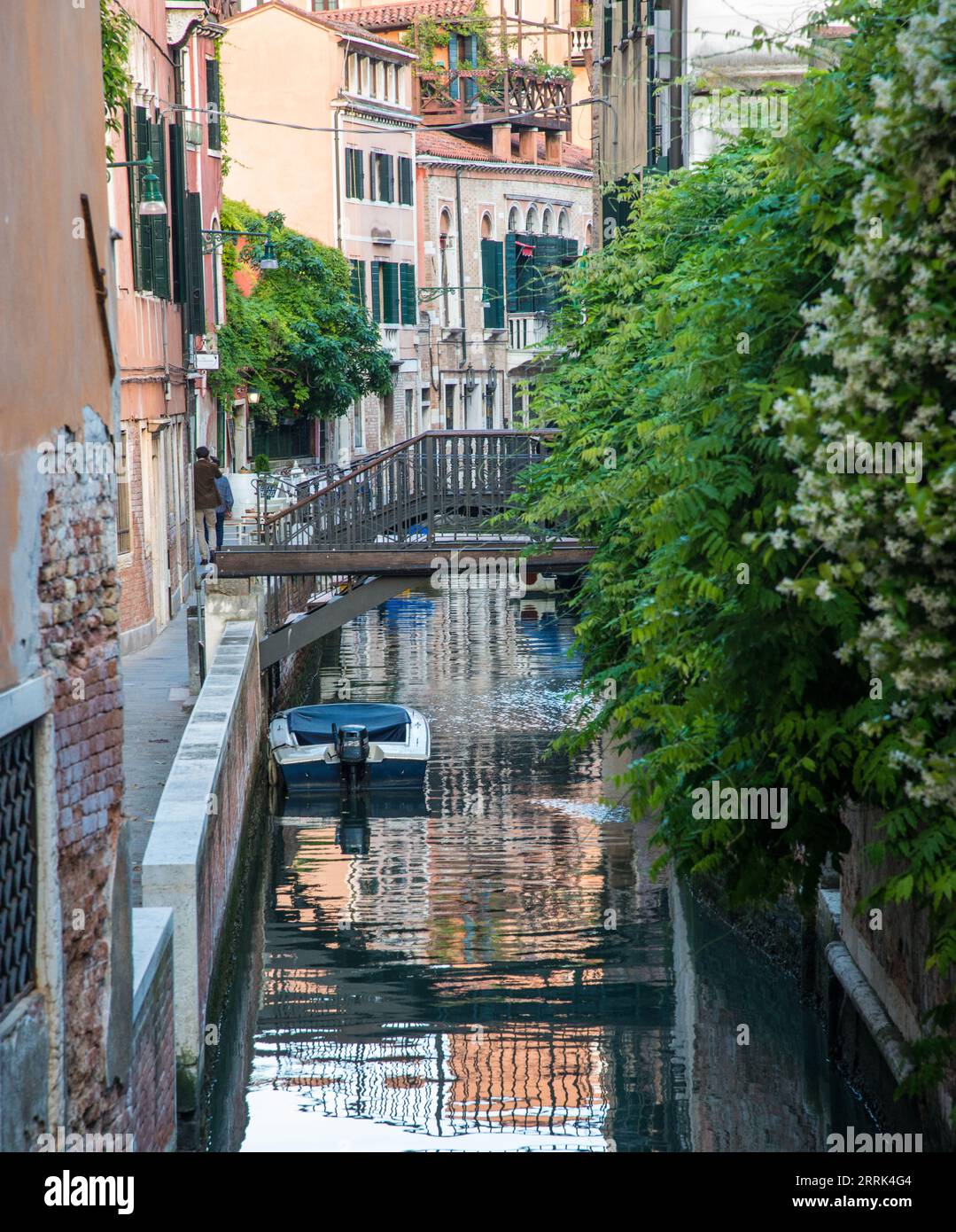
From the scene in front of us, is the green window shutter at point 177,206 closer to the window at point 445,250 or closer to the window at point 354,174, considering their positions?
the window at point 354,174

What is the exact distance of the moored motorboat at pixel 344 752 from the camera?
21.3 metres

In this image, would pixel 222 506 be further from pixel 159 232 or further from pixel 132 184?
pixel 132 184

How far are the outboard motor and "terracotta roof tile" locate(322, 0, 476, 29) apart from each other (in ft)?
108

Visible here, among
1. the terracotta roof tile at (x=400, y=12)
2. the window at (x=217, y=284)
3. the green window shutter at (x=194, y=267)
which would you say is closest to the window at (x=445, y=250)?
the terracotta roof tile at (x=400, y=12)

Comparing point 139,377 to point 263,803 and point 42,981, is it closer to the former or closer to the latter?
point 263,803

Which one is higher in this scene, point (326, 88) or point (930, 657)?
point (326, 88)

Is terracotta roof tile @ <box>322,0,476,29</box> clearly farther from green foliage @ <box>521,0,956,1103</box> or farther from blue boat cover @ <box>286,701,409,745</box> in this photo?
green foliage @ <box>521,0,956,1103</box>

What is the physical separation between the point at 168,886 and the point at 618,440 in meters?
6.39

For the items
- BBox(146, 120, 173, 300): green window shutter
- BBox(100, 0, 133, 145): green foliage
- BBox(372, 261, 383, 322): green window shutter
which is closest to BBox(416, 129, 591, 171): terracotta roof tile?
BBox(372, 261, 383, 322): green window shutter

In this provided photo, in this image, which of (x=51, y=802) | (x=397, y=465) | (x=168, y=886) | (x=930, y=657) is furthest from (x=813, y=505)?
(x=397, y=465)

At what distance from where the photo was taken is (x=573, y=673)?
28078 mm

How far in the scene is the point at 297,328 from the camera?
36.3 m

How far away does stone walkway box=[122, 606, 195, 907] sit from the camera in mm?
11820

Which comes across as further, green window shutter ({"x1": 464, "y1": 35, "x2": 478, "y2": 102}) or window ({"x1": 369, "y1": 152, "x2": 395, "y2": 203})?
green window shutter ({"x1": 464, "y1": 35, "x2": 478, "y2": 102})
